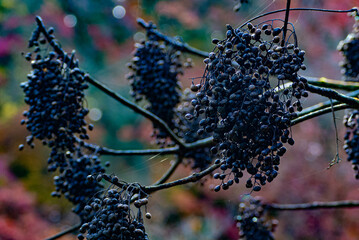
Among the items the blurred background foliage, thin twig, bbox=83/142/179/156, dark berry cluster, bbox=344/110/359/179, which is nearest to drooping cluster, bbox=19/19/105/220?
thin twig, bbox=83/142/179/156

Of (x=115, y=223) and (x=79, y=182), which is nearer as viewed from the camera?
(x=115, y=223)

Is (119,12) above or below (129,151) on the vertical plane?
above

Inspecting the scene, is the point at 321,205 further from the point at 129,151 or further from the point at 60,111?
the point at 60,111

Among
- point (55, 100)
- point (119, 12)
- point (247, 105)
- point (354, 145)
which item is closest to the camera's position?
point (247, 105)

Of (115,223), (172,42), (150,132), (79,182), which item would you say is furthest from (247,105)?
(150,132)

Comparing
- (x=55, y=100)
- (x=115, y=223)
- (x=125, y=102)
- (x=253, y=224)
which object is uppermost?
(x=125, y=102)

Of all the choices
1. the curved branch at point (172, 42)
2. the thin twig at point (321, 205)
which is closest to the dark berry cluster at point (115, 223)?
the thin twig at point (321, 205)

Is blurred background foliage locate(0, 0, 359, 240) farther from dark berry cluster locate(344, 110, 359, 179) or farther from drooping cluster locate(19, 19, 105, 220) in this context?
dark berry cluster locate(344, 110, 359, 179)
